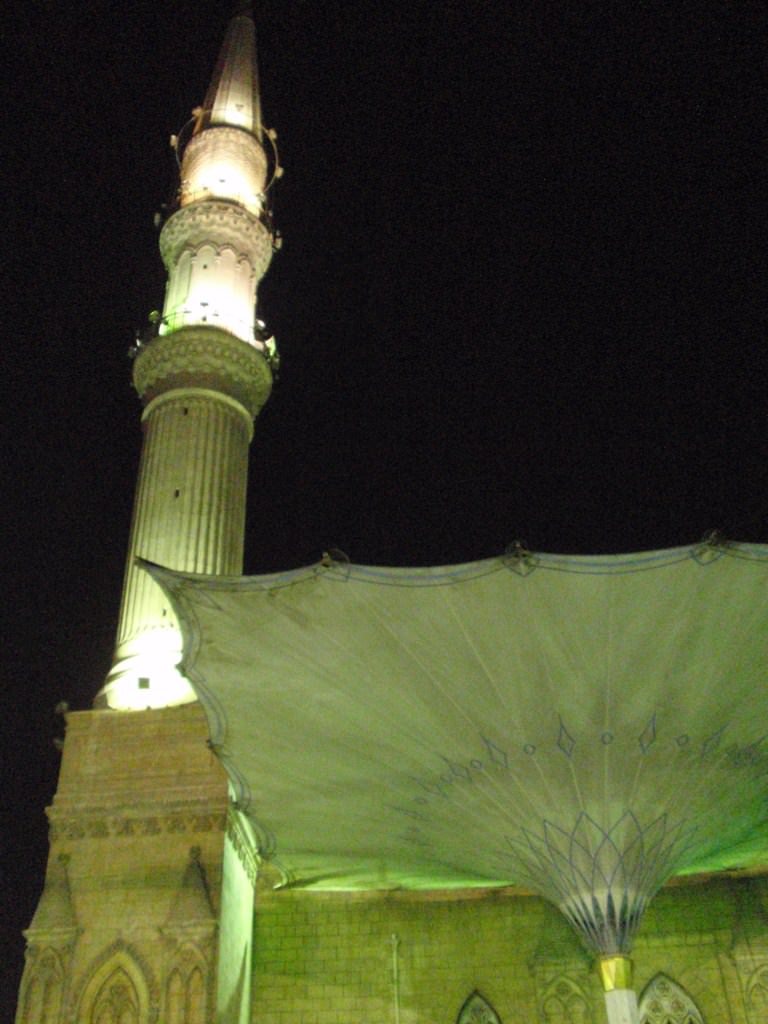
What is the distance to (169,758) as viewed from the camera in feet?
49.5

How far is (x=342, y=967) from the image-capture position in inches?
625

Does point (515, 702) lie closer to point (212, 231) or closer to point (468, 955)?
point (468, 955)

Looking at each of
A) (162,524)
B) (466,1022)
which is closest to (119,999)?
(466,1022)

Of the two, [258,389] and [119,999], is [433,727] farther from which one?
[258,389]

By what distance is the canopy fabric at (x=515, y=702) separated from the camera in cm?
1041

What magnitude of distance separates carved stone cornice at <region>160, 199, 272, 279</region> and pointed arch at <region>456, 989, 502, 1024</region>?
14.7 meters

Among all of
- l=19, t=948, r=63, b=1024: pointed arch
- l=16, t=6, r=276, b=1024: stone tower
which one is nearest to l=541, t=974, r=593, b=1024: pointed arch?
l=16, t=6, r=276, b=1024: stone tower

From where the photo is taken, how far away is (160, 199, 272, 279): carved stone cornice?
2208 centimetres

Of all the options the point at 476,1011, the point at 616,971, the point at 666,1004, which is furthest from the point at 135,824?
the point at 666,1004

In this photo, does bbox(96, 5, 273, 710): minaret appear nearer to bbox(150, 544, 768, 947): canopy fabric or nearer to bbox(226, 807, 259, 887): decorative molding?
bbox(226, 807, 259, 887): decorative molding

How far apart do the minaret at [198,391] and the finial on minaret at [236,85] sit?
9 cm

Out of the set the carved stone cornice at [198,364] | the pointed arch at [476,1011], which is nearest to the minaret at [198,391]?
the carved stone cornice at [198,364]

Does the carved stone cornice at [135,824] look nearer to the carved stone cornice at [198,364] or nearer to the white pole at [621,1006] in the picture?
the white pole at [621,1006]

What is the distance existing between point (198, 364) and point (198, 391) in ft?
1.89
